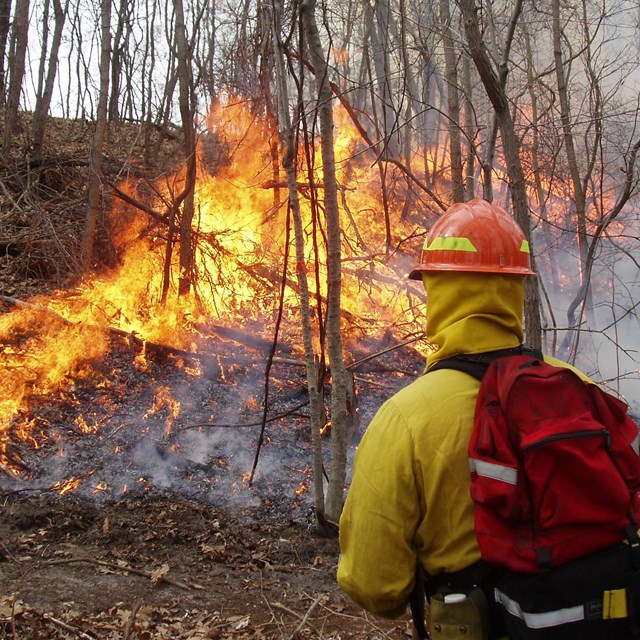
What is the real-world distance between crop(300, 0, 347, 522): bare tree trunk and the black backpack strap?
314cm

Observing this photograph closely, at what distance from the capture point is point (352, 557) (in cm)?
179

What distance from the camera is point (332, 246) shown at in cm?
506

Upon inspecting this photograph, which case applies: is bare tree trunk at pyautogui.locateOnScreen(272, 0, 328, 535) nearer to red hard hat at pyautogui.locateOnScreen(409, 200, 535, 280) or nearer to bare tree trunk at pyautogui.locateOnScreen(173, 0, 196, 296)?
red hard hat at pyautogui.locateOnScreen(409, 200, 535, 280)

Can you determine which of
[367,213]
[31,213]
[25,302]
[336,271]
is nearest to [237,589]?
[336,271]

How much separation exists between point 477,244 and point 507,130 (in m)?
2.97

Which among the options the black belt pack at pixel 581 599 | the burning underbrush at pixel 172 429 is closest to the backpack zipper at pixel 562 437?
the black belt pack at pixel 581 599

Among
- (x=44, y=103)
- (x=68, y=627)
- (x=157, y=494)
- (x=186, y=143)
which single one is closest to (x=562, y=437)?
(x=68, y=627)

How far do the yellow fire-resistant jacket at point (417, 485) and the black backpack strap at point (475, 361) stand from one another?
0.02 m

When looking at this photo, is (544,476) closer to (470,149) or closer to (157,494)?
(470,149)

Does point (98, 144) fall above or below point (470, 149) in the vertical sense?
above

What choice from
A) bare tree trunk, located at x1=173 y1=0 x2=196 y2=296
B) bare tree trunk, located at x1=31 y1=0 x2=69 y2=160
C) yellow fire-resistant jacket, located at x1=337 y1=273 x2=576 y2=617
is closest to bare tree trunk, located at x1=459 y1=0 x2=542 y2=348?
yellow fire-resistant jacket, located at x1=337 y1=273 x2=576 y2=617

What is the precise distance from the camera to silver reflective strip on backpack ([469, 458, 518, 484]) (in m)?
1.49

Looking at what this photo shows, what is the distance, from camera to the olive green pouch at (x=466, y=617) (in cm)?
163

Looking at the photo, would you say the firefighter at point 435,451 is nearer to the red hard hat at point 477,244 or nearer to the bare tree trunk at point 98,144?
the red hard hat at point 477,244
